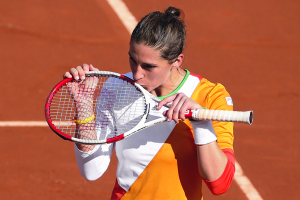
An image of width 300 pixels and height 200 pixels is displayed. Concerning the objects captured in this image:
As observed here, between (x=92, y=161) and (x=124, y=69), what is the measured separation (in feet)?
17.1

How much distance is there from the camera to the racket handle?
2.90 m

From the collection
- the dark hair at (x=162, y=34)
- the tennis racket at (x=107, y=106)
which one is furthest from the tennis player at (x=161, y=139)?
the tennis racket at (x=107, y=106)

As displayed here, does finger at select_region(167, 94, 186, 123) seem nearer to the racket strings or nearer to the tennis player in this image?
the tennis player

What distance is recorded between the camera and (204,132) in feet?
9.57

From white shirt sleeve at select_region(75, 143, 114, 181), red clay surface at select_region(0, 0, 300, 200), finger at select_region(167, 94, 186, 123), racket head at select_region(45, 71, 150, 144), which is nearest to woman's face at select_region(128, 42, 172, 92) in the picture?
racket head at select_region(45, 71, 150, 144)

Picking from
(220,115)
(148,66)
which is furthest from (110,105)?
(220,115)

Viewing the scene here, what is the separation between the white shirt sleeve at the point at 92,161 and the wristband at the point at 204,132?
95 cm

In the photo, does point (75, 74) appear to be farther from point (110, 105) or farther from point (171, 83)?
point (171, 83)

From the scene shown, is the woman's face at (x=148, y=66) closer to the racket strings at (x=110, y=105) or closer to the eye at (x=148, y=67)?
the eye at (x=148, y=67)

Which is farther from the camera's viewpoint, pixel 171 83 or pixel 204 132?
pixel 171 83

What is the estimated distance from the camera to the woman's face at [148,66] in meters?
3.19

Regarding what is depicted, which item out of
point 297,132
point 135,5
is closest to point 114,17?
point 135,5

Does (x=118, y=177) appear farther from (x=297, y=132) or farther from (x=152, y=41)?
(x=297, y=132)

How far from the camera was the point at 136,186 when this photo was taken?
3.32m
